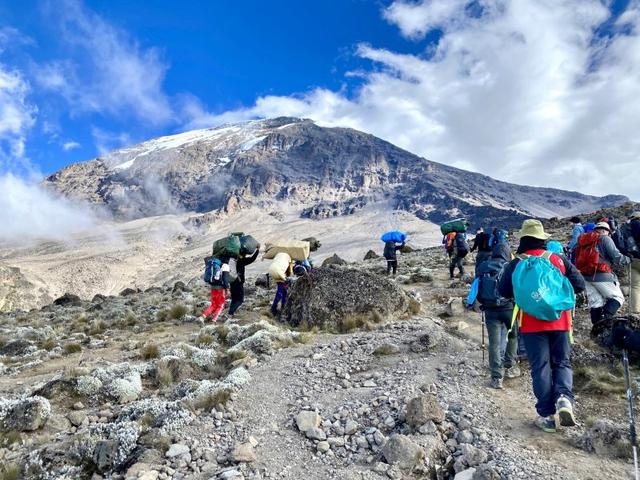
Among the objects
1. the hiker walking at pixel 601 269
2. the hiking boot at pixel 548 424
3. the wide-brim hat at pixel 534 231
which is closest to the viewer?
the hiking boot at pixel 548 424

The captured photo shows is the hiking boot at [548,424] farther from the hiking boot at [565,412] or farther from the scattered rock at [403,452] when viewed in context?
the scattered rock at [403,452]

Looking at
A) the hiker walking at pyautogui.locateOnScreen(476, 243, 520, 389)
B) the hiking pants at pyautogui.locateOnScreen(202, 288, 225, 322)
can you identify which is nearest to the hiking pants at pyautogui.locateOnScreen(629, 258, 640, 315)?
the hiker walking at pyautogui.locateOnScreen(476, 243, 520, 389)

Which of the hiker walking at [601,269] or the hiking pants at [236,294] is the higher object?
the hiker walking at [601,269]

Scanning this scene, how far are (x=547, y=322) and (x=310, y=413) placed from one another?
2.96 m

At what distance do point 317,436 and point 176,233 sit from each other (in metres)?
193

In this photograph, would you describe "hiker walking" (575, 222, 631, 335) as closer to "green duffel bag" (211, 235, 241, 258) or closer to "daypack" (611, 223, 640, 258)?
"daypack" (611, 223, 640, 258)

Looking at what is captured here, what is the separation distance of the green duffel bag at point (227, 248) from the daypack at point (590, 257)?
26.1 feet

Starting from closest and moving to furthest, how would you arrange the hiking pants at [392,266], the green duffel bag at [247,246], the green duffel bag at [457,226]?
1. the green duffel bag at [247,246]
2. the green duffel bag at [457,226]
3. the hiking pants at [392,266]

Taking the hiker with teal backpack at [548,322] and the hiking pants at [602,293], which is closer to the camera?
the hiker with teal backpack at [548,322]

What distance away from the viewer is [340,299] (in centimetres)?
1109

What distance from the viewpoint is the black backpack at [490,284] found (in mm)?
6637

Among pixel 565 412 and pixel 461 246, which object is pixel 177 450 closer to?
pixel 565 412

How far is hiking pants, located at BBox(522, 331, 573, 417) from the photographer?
5.13 meters

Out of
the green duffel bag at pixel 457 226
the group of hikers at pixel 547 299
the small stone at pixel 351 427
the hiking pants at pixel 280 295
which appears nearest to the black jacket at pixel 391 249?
the green duffel bag at pixel 457 226
